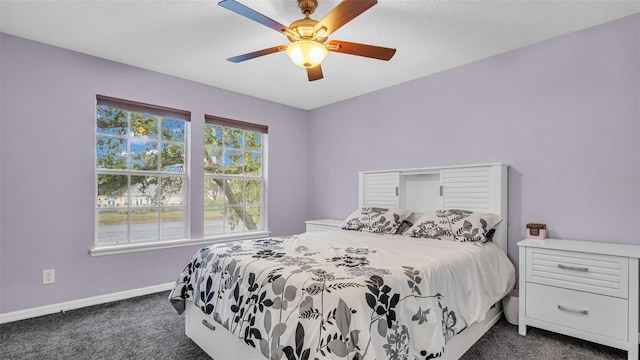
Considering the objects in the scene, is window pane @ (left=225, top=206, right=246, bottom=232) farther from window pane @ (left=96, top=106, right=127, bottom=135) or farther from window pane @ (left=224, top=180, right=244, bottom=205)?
window pane @ (left=96, top=106, right=127, bottom=135)

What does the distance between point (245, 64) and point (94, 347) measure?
2.71m

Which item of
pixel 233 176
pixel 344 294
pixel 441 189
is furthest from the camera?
pixel 233 176

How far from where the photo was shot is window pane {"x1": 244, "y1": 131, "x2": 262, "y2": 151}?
4316mm

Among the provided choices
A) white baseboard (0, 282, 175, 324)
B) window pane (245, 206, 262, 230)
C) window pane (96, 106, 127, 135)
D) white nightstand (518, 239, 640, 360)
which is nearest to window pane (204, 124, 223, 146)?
window pane (96, 106, 127, 135)

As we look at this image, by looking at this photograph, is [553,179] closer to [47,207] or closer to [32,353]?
[32,353]

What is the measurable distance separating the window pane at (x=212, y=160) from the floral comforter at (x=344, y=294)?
1818 mm

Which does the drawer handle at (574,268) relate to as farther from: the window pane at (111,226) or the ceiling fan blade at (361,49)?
the window pane at (111,226)

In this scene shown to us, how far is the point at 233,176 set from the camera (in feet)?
13.6

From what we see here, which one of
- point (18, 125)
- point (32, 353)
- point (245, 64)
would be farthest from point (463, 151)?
point (18, 125)

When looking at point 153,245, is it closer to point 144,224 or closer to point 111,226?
point 144,224

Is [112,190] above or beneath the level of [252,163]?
beneath

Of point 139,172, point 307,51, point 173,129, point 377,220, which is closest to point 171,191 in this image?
point 139,172

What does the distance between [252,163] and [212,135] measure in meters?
0.68

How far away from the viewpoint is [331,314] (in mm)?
1339
